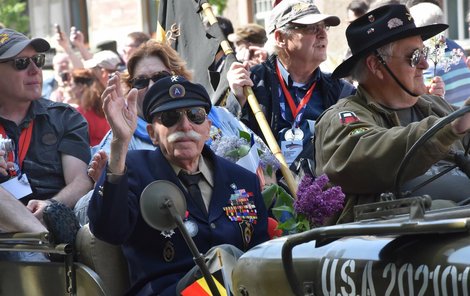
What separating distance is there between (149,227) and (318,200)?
863 millimetres

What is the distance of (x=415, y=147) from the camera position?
12.9 feet

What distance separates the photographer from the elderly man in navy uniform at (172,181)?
5.24 meters

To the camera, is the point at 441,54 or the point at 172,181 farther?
the point at 441,54

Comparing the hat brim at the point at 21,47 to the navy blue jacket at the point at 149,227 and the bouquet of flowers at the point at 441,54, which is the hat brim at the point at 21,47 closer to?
the navy blue jacket at the point at 149,227

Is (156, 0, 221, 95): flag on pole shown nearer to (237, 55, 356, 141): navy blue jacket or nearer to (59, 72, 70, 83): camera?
(237, 55, 356, 141): navy blue jacket

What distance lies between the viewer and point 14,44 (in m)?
7.04

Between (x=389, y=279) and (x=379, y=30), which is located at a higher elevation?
(x=379, y=30)

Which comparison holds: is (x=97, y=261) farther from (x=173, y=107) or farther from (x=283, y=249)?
(x=283, y=249)

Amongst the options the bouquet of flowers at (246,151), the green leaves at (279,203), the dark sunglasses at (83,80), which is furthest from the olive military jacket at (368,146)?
the dark sunglasses at (83,80)

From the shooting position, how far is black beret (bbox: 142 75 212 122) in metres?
5.68

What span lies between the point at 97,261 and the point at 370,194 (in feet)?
4.34

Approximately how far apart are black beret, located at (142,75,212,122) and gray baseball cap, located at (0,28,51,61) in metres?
1.45

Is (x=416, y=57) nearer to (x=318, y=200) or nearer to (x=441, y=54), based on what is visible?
(x=318, y=200)

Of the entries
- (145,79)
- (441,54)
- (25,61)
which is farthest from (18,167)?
(441,54)
